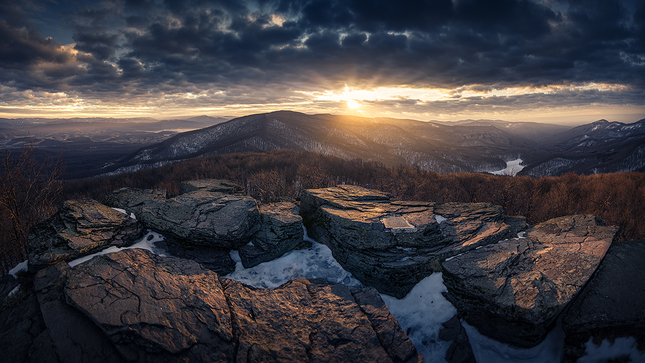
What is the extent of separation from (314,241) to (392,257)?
5919 mm

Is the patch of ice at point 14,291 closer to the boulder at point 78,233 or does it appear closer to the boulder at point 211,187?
the boulder at point 78,233

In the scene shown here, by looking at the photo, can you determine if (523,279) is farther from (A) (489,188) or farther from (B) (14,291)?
(A) (489,188)

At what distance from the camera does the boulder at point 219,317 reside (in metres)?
7.15

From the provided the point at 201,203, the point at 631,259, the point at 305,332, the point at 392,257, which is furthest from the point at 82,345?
the point at 631,259

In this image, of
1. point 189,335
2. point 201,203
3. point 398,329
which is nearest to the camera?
point 189,335

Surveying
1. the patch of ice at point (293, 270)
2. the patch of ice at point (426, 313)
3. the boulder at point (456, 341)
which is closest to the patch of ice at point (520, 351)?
the boulder at point (456, 341)

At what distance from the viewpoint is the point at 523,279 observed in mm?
10180

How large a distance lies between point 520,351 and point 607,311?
3.69m

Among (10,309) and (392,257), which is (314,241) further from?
Result: (10,309)

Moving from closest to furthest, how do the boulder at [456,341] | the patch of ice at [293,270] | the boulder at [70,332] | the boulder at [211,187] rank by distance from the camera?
1. the boulder at [70,332]
2. the boulder at [456,341]
3. the patch of ice at [293,270]
4. the boulder at [211,187]

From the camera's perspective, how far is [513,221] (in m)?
16.2

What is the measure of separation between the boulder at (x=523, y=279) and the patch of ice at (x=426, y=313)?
1.93 ft

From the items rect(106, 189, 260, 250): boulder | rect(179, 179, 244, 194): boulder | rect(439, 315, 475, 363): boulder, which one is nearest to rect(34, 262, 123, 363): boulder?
rect(106, 189, 260, 250): boulder

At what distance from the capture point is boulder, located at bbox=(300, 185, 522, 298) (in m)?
12.7
